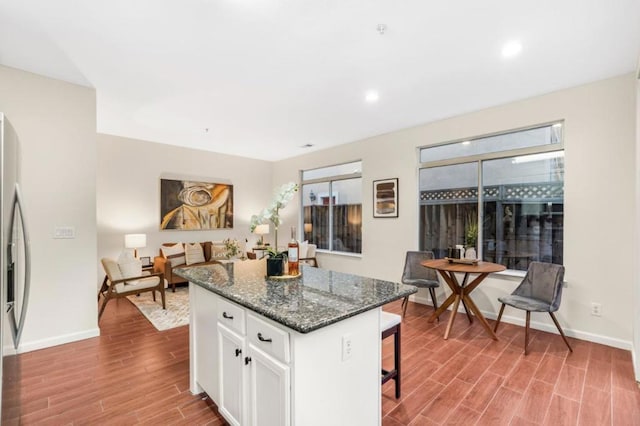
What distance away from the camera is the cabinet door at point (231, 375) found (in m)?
1.67

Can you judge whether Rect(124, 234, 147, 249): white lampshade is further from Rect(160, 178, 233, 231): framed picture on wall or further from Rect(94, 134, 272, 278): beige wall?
Rect(160, 178, 233, 231): framed picture on wall

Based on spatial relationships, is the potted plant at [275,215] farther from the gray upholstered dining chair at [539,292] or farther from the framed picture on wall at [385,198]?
the framed picture on wall at [385,198]

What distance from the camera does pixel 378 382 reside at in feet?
5.63

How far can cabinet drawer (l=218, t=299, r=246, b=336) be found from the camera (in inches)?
65.4

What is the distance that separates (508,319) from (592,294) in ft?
2.92

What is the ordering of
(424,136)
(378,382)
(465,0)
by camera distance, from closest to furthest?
(378,382)
(465,0)
(424,136)

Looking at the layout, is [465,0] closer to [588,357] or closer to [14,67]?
[588,357]

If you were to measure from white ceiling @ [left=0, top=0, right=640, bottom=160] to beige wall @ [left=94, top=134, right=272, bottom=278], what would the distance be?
4.98 feet

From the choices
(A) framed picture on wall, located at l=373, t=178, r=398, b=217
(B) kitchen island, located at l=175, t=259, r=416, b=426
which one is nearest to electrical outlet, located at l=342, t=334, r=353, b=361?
(B) kitchen island, located at l=175, t=259, r=416, b=426

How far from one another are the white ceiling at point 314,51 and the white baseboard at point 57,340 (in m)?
2.65

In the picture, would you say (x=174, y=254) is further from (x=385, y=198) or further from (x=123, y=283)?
(x=385, y=198)

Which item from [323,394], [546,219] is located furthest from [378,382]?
[546,219]

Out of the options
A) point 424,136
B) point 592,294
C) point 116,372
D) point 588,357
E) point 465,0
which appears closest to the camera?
point 465,0

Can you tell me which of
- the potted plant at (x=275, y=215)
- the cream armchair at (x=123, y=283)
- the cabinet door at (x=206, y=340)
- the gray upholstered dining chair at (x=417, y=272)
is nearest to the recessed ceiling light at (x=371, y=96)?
the potted plant at (x=275, y=215)
